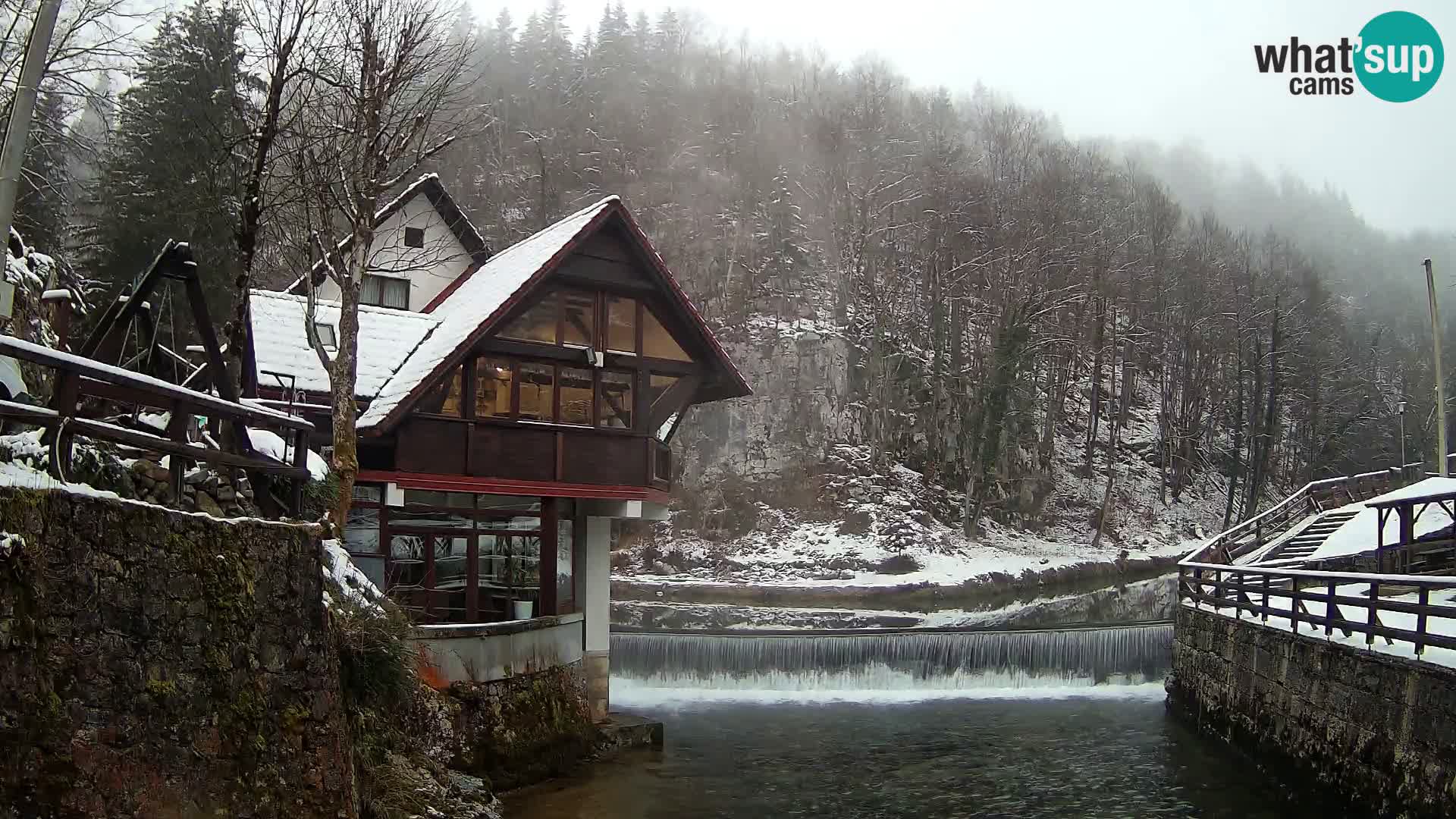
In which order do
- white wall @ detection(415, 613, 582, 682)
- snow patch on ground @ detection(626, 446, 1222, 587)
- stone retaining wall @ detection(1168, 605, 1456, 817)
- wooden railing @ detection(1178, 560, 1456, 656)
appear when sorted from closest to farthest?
stone retaining wall @ detection(1168, 605, 1456, 817)
wooden railing @ detection(1178, 560, 1456, 656)
white wall @ detection(415, 613, 582, 682)
snow patch on ground @ detection(626, 446, 1222, 587)

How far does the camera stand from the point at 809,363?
5066cm

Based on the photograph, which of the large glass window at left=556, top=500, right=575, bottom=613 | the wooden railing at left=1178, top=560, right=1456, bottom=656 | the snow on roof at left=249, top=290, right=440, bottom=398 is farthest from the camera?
the large glass window at left=556, top=500, right=575, bottom=613

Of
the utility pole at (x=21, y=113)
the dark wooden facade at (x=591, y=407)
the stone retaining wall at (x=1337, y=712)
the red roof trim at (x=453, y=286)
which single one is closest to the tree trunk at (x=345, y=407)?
the dark wooden facade at (x=591, y=407)

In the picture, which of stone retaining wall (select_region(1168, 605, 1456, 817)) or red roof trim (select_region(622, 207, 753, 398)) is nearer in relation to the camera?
stone retaining wall (select_region(1168, 605, 1456, 817))

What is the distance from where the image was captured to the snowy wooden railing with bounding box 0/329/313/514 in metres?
7.63

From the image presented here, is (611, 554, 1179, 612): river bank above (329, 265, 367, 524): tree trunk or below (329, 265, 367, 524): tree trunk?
below

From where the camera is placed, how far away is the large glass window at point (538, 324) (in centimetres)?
1981

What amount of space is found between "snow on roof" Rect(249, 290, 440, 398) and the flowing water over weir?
31.5 ft

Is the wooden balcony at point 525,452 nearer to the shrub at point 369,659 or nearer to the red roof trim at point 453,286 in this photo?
the red roof trim at point 453,286

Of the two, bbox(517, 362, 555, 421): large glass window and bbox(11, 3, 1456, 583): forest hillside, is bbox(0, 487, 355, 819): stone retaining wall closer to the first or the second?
bbox(517, 362, 555, 421): large glass window

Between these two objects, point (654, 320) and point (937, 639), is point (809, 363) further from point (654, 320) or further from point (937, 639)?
point (654, 320)

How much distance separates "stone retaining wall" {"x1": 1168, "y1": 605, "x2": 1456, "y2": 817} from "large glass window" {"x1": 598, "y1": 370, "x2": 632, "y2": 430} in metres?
11.4

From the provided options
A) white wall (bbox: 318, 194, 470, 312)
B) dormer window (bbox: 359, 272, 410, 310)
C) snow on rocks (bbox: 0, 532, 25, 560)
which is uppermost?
white wall (bbox: 318, 194, 470, 312)

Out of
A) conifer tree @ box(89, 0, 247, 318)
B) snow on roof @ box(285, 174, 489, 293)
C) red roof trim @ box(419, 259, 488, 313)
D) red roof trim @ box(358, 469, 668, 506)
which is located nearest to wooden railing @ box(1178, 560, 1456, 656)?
red roof trim @ box(358, 469, 668, 506)
